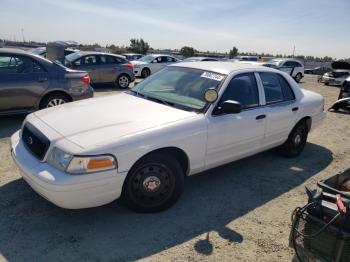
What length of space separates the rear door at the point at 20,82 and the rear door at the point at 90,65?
6.15 m

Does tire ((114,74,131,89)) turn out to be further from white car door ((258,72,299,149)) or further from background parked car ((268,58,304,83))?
background parked car ((268,58,304,83))

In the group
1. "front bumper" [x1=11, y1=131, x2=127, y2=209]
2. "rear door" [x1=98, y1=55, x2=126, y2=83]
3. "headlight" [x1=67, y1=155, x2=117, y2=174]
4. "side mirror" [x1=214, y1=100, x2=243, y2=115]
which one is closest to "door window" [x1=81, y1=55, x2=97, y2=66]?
"rear door" [x1=98, y1=55, x2=126, y2=83]

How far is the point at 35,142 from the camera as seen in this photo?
3.48 meters

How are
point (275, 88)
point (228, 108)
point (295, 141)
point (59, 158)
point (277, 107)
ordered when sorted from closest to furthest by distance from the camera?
point (59, 158)
point (228, 108)
point (277, 107)
point (275, 88)
point (295, 141)

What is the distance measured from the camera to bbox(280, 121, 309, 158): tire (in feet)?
18.2

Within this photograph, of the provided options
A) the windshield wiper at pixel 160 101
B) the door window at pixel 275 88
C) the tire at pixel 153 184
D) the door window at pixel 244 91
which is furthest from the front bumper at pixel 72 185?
the door window at pixel 275 88

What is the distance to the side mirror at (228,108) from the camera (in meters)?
3.87

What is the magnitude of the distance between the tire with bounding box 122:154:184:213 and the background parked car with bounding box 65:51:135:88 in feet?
32.8

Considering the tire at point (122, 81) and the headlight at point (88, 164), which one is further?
the tire at point (122, 81)

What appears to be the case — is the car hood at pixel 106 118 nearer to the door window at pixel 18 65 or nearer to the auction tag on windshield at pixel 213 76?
the auction tag on windshield at pixel 213 76

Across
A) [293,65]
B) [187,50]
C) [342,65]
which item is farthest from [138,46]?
[342,65]

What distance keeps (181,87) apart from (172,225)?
1.79m

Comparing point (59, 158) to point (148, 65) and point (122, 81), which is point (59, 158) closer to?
point (122, 81)

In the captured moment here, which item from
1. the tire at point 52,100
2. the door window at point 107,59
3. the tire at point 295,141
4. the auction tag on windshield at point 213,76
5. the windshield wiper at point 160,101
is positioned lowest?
the tire at point 295,141
